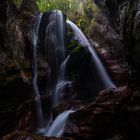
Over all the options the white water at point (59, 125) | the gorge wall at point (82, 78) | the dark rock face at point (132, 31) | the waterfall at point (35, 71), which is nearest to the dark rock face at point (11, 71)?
the gorge wall at point (82, 78)

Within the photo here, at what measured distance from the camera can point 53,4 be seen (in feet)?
77.8

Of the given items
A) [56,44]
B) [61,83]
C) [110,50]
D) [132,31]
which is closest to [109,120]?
[132,31]

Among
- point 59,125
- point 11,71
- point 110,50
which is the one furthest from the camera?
point 110,50

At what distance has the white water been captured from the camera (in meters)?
8.97

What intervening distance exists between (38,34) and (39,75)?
3027mm

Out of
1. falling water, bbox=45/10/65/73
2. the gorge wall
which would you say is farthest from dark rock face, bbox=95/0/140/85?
falling water, bbox=45/10/65/73

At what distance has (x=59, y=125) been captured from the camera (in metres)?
9.39

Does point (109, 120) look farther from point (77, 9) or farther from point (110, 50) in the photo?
point (77, 9)

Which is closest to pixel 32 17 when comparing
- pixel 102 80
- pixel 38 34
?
pixel 38 34

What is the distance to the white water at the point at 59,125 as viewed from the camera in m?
8.97

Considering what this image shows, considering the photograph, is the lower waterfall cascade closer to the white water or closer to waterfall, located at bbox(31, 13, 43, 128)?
waterfall, located at bbox(31, 13, 43, 128)

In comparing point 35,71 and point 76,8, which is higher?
point 76,8

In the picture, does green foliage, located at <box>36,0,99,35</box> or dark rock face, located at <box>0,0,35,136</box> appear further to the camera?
green foliage, located at <box>36,0,99,35</box>

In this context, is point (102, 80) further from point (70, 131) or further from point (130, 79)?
point (70, 131)
